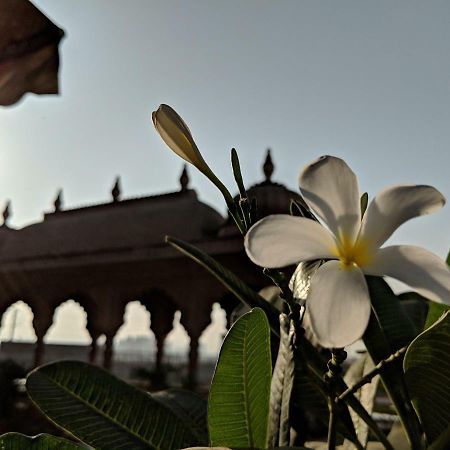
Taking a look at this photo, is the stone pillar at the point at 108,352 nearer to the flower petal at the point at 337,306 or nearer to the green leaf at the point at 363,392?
the green leaf at the point at 363,392

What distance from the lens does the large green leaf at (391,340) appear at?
0.43 m

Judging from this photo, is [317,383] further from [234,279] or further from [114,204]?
[114,204]

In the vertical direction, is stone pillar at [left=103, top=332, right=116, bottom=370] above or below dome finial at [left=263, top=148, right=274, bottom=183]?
below

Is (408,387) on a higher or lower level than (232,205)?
lower

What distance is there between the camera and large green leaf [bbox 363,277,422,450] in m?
0.43

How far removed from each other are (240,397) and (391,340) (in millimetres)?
168

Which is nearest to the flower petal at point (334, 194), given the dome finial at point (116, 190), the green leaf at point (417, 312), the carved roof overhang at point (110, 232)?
the green leaf at point (417, 312)

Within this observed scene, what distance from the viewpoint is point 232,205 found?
351 millimetres

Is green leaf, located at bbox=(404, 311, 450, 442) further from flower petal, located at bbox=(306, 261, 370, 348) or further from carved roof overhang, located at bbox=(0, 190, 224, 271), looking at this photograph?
carved roof overhang, located at bbox=(0, 190, 224, 271)

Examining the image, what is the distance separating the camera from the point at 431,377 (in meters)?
0.41

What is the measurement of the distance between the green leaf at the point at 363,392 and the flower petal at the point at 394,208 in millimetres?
282

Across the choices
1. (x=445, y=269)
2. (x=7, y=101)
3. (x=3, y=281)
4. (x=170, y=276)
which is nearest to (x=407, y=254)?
(x=445, y=269)

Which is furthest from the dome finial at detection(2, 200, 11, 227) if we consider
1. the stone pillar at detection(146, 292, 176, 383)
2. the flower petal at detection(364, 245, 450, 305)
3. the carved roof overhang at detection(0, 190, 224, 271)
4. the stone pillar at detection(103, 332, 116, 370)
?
the flower petal at detection(364, 245, 450, 305)

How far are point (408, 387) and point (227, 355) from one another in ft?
0.48
